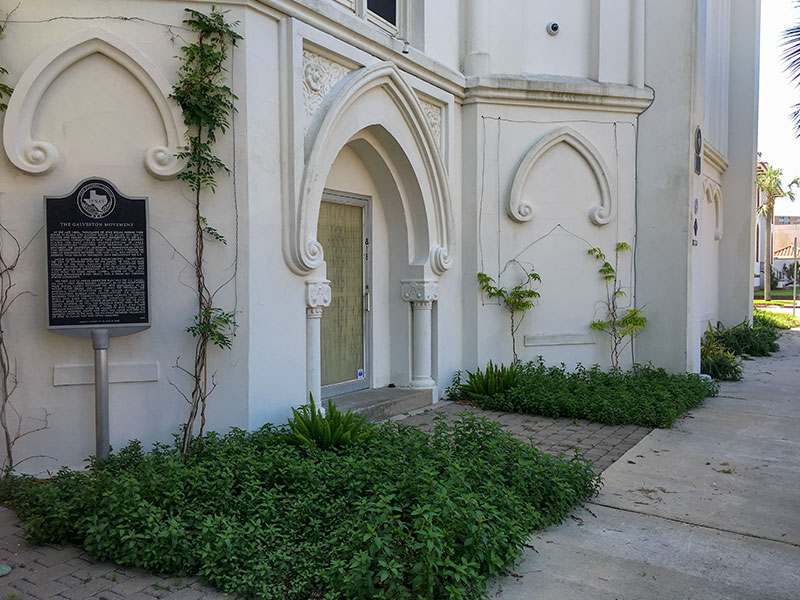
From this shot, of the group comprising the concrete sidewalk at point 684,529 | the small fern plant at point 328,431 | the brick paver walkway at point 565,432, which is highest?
the small fern plant at point 328,431

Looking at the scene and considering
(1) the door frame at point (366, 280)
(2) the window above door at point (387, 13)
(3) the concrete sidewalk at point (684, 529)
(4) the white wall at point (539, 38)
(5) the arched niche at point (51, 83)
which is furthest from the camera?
(4) the white wall at point (539, 38)

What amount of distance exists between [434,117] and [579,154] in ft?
7.87

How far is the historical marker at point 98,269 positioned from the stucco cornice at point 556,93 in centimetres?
514

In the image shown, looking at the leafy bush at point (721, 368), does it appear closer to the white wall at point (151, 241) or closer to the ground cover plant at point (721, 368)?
the ground cover plant at point (721, 368)

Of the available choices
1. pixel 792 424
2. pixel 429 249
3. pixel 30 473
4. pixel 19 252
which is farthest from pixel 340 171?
pixel 792 424

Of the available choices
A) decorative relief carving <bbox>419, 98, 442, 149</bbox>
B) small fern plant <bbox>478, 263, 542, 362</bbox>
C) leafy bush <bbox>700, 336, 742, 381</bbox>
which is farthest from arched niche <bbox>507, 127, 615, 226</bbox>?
leafy bush <bbox>700, 336, 742, 381</bbox>

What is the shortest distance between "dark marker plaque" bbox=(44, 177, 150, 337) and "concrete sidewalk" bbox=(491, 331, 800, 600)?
3566 millimetres

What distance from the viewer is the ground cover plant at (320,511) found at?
338cm

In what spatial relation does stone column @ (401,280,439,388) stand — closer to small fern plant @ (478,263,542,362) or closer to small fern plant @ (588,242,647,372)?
small fern plant @ (478,263,542,362)

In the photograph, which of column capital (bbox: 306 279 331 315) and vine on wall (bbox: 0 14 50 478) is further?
column capital (bbox: 306 279 331 315)

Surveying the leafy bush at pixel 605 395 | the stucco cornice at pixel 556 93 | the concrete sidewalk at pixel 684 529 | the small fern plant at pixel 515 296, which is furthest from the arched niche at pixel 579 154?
the concrete sidewalk at pixel 684 529

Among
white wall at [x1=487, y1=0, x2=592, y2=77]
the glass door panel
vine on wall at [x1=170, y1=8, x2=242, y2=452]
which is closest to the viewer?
vine on wall at [x1=170, y1=8, x2=242, y2=452]

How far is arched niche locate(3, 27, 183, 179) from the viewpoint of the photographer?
5.07 metres

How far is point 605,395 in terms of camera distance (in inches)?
309
